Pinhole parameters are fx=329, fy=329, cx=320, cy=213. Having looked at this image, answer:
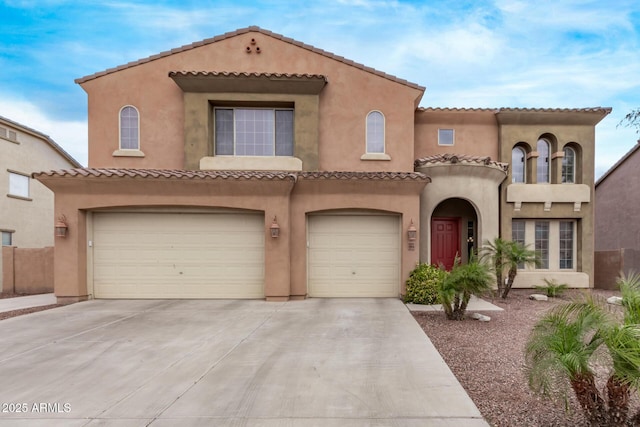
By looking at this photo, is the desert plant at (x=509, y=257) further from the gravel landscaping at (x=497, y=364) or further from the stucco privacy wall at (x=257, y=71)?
the stucco privacy wall at (x=257, y=71)

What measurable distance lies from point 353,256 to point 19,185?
16500 mm

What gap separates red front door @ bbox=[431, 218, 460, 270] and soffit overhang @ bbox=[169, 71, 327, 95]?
6.91 metres

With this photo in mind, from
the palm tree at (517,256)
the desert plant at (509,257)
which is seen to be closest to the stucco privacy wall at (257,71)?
the desert plant at (509,257)

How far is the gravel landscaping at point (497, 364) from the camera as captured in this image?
144 inches

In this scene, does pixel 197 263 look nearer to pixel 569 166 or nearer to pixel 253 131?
pixel 253 131

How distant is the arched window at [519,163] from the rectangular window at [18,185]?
22094 millimetres

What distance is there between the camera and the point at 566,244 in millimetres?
12977

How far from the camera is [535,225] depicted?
12.9 metres

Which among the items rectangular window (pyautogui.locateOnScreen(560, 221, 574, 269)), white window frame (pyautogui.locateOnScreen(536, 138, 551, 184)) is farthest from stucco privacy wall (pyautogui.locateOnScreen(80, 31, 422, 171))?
rectangular window (pyautogui.locateOnScreen(560, 221, 574, 269))

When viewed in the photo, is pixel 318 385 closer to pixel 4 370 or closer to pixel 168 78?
pixel 4 370

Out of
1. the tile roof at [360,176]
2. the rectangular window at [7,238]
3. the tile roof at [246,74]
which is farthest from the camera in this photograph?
the rectangular window at [7,238]

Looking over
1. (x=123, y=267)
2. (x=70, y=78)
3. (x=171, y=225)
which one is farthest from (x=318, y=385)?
(x=70, y=78)

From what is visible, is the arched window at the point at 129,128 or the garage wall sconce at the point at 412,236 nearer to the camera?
the garage wall sconce at the point at 412,236

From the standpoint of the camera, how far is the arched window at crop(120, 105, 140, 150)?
447 inches
